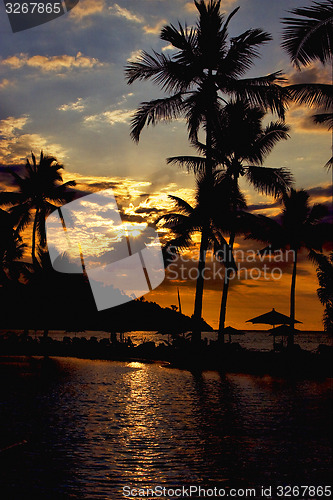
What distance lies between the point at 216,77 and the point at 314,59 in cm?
1126

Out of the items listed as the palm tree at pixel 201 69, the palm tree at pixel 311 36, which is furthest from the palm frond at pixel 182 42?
the palm tree at pixel 311 36

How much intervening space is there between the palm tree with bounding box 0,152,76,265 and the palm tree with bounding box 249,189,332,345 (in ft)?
52.3

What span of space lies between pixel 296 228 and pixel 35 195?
61.8 feet

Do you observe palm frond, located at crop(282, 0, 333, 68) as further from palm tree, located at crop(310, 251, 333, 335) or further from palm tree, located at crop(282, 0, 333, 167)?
palm tree, located at crop(310, 251, 333, 335)

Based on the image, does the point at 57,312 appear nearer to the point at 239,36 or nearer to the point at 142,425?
the point at 239,36

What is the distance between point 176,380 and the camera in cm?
1870

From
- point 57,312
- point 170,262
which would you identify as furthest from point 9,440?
point 57,312

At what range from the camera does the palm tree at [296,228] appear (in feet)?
101

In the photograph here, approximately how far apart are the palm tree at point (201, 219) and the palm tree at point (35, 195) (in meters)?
13.4

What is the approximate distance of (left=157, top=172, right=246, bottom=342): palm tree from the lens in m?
24.3

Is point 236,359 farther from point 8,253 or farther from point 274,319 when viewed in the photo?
point 8,253

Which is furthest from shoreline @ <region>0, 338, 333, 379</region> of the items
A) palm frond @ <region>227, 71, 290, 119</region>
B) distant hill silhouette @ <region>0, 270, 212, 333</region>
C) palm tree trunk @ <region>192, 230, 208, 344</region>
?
palm frond @ <region>227, 71, 290, 119</region>

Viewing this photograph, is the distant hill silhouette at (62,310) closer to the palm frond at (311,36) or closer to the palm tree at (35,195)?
the palm tree at (35,195)

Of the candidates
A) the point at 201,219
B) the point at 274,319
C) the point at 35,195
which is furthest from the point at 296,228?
the point at 35,195
